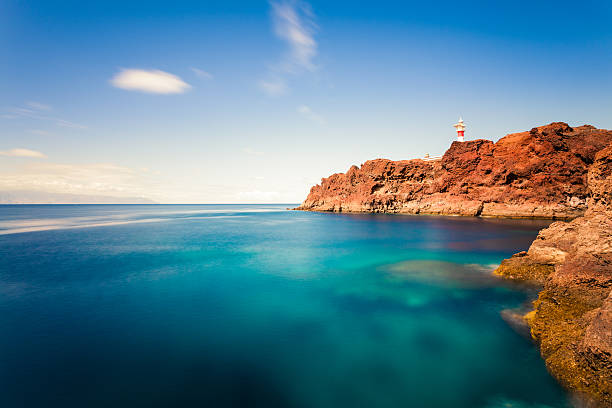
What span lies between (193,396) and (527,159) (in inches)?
2406

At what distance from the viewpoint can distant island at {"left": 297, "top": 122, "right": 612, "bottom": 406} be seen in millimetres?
5438

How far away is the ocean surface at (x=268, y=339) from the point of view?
5.50 metres

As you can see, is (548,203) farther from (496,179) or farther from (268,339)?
(268,339)

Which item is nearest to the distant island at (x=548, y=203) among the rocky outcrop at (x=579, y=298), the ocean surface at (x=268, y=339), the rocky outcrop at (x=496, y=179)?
the rocky outcrop at (x=579, y=298)

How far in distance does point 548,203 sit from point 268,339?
53.1m

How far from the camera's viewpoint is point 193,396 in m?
5.41

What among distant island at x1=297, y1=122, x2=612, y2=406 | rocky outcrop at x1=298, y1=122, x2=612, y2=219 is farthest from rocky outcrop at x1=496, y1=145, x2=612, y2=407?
rocky outcrop at x1=298, y1=122, x2=612, y2=219

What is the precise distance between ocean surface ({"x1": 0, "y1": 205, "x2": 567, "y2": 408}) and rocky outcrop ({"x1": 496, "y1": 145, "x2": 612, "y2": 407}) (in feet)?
1.71

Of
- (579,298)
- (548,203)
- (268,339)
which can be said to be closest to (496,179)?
(548,203)

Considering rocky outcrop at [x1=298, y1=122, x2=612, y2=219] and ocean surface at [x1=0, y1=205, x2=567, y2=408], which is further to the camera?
rocky outcrop at [x1=298, y1=122, x2=612, y2=219]

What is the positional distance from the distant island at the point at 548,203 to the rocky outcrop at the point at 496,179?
0.54 ft

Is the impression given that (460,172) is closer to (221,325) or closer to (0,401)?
(221,325)

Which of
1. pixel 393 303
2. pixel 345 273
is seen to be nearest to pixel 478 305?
pixel 393 303

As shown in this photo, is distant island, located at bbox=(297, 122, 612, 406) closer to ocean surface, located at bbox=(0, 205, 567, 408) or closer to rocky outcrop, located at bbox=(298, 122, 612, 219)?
rocky outcrop, located at bbox=(298, 122, 612, 219)
